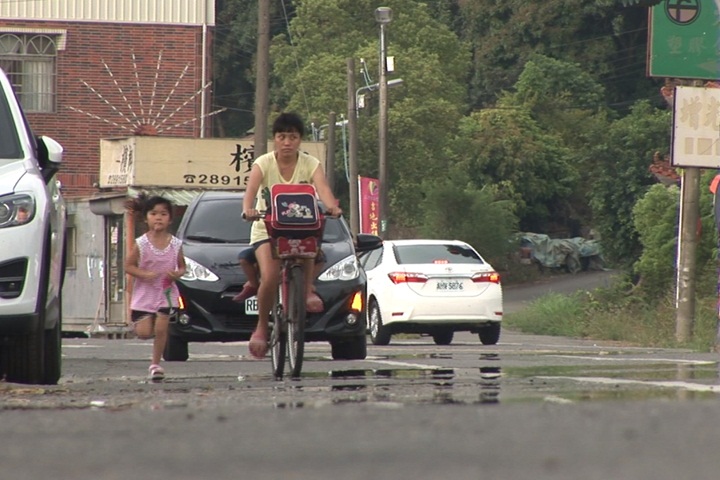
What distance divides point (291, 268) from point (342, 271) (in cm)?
315

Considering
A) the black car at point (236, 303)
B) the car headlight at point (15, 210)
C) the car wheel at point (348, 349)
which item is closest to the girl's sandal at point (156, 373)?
the car headlight at point (15, 210)

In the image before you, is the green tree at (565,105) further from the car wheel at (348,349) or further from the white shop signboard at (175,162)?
the car wheel at (348,349)

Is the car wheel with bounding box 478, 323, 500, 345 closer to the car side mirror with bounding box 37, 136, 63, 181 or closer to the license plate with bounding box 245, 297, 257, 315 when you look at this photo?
the license plate with bounding box 245, 297, 257, 315

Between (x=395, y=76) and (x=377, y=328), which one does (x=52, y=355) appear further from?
(x=395, y=76)

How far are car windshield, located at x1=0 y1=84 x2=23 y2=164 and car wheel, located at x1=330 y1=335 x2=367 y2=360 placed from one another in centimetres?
434

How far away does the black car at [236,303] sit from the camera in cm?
1294

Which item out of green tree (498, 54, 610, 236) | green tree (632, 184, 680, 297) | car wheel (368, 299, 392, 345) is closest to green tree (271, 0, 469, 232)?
green tree (498, 54, 610, 236)

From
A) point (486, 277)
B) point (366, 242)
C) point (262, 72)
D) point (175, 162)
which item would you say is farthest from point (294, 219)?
point (175, 162)

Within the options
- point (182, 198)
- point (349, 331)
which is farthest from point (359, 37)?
point (349, 331)

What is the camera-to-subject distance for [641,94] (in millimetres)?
70250

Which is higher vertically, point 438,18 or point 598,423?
point 438,18

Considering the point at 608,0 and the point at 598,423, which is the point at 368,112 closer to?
the point at 608,0

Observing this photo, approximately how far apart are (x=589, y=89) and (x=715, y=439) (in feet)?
207

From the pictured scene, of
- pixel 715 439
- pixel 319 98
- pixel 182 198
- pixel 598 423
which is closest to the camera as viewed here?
pixel 715 439
